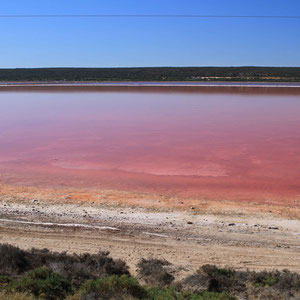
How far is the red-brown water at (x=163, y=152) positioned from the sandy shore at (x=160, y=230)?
1.21 meters

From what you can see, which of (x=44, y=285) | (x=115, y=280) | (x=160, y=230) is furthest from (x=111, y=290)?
(x=160, y=230)

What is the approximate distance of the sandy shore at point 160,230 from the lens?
5.90 m

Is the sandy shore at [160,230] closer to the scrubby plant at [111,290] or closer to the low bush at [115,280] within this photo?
the low bush at [115,280]

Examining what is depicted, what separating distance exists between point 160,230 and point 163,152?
649 centimetres

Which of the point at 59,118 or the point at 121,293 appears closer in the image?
the point at 121,293

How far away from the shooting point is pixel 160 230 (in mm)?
6809

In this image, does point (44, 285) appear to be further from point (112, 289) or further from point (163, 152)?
point (163, 152)

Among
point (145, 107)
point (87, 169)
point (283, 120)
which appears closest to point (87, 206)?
point (87, 169)

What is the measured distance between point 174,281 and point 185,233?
1.53 m

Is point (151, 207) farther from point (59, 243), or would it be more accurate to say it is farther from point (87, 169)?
point (87, 169)

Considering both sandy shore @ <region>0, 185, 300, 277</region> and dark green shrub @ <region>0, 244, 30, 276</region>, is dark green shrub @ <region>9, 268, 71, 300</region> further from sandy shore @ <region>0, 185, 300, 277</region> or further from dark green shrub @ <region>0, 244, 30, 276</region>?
sandy shore @ <region>0, 185, 300, 277</region>

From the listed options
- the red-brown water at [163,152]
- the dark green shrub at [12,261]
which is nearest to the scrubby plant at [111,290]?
the dark green shrub at [12,261]

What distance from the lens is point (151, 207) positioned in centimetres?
796

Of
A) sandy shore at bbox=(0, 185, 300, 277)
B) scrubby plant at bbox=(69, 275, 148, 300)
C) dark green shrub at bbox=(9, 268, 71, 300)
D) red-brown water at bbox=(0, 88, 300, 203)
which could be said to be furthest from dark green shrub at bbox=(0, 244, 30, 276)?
red-brown water at bbox=(0, 88, 300, 203)
